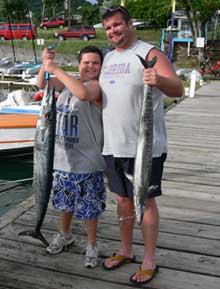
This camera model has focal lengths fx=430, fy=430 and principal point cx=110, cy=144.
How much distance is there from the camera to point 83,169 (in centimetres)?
286

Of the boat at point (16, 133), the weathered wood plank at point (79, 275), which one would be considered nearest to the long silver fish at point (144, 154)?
the weathered wood plank at point (79, 275)

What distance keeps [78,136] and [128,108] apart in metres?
0.47

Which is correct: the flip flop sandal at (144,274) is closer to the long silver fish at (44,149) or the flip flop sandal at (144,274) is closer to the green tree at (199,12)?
the long silver fish at (44,149)

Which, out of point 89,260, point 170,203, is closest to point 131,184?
point 89,260

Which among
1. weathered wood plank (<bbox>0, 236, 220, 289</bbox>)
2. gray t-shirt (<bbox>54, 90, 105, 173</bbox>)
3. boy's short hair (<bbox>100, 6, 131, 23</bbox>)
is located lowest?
weathered wood plank (<bbox>0, 236, 220, 289</bbox>)

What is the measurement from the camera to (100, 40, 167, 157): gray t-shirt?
2.50 metres

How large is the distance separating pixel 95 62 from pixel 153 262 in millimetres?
1364

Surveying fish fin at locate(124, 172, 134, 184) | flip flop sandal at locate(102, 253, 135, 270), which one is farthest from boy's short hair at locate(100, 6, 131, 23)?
flip flop sandal at locate(102, 253, 135, 270)

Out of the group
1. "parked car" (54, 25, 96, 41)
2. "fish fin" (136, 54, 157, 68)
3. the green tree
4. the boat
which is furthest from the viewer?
"parked car" (54, 25, 96, 41)

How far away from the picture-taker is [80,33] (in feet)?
129

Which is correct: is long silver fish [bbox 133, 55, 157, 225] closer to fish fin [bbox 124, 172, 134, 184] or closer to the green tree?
fish fin [bbox 124, 172, 134, 184]

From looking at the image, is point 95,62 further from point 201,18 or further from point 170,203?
point 201,18

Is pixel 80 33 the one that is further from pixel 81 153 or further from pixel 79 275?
pixel 79 275

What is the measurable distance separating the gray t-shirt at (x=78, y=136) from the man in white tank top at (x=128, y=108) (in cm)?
16
